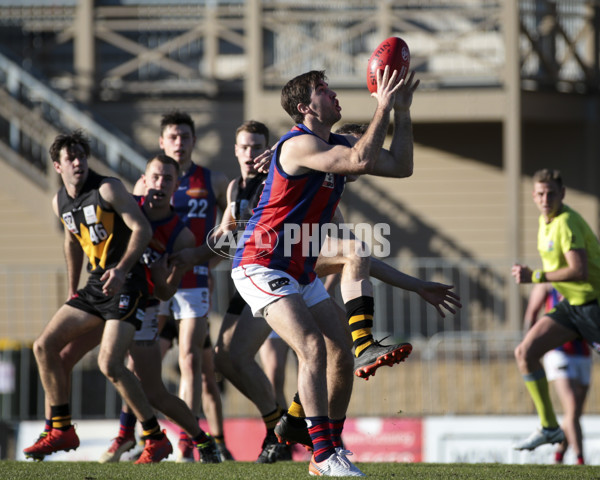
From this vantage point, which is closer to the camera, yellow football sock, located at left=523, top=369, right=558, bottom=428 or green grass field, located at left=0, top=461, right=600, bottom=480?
green grass field, located at left=0, top=461, right=600, bottom=480

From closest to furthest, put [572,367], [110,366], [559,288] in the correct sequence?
1. [110,366]
2. [559,288]
3. [572,367]

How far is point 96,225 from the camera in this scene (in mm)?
7211

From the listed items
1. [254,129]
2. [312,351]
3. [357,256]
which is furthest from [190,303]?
[312,351]

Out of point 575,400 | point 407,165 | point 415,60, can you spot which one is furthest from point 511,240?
point 407,165

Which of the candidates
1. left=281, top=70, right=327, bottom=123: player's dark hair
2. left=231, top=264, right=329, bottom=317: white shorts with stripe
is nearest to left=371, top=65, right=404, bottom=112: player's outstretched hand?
left=281, top=70, right=327, bottom=123: player's dark hair

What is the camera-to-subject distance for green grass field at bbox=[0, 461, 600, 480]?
5863 millimetres

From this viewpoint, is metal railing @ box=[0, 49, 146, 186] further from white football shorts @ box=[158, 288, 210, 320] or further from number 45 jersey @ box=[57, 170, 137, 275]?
number 45 jersey @ box=[57, 170, 137, 275]

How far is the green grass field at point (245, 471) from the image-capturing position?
586cm

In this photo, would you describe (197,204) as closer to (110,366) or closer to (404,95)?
(110,366)

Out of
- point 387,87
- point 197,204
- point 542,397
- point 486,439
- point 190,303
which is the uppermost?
point 387,87

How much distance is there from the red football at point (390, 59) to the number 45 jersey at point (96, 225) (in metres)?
2.25

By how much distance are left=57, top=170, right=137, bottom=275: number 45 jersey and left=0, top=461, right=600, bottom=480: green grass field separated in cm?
143

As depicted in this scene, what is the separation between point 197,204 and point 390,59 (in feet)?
9.88

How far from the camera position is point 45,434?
23.5 ft
